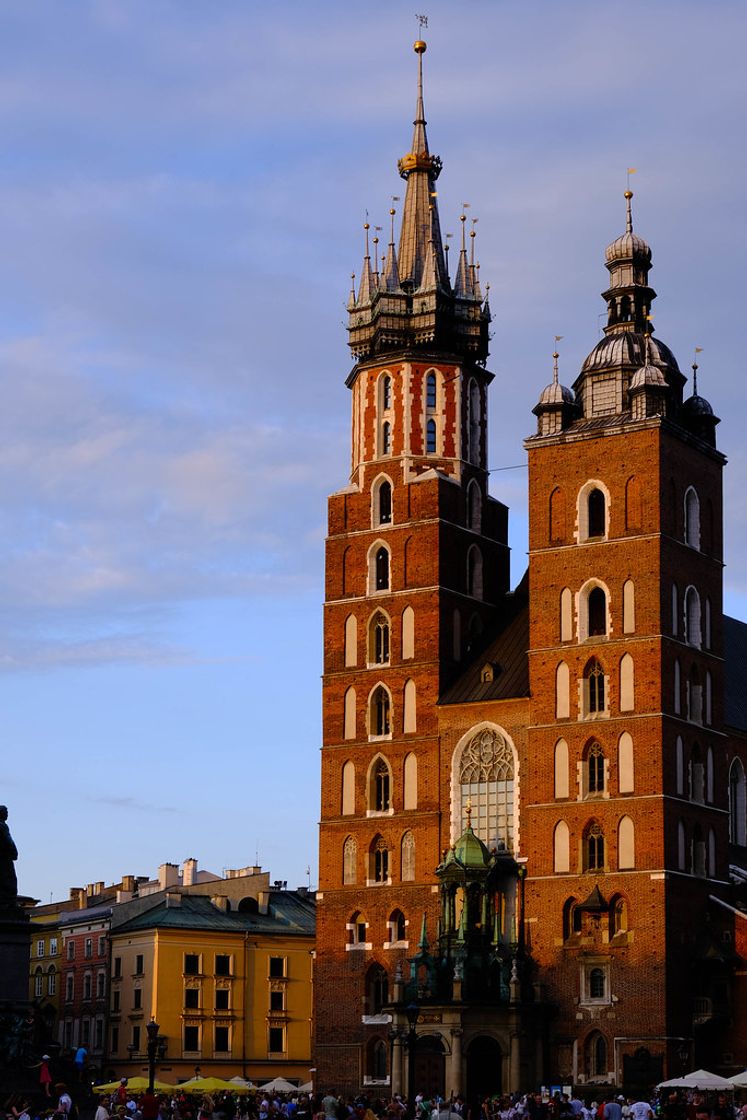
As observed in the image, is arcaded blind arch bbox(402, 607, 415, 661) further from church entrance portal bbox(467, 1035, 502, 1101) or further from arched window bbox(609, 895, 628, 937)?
church entrance portal bbox(467, 1035, 502, 1101)

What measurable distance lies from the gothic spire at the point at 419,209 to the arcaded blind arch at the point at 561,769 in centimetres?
1881

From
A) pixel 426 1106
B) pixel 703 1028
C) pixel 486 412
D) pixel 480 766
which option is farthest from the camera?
pixel 486 412

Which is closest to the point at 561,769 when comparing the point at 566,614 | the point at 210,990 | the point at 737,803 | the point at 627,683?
the point at 627,683

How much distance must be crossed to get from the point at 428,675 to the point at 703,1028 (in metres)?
14.6

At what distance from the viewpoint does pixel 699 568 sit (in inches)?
2576

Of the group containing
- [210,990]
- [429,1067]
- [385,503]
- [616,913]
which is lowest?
[429,1067]

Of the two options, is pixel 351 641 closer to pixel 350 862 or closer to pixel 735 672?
pixel 350 862

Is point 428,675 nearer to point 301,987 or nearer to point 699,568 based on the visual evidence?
point 699,568

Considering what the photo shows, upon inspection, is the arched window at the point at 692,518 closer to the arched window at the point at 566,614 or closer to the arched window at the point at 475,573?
the arched window at the point at 566,614

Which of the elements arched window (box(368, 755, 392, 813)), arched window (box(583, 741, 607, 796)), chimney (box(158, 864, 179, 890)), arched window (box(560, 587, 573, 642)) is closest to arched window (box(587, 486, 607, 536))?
arched window (box(560, 587, 573, 642))

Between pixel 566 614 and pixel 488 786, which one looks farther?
pixel 488 786

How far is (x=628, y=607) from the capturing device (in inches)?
2474

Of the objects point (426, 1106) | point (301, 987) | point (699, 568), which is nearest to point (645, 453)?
point (699, 568)

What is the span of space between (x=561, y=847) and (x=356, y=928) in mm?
8369
